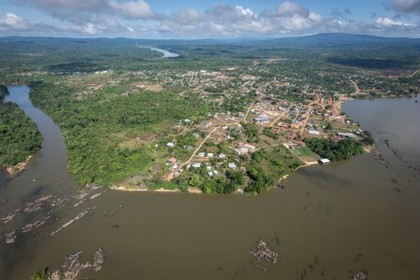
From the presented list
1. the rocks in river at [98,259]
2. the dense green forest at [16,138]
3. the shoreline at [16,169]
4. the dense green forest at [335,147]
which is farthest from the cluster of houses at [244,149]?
the dense green forest at [16,138]

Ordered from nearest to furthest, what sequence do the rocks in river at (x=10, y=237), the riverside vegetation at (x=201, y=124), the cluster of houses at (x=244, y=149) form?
the rocks in river at (x=10, y=237), the riverside vegetation at (x=201, y=124), the cluster of houses at (x=244, y=149)

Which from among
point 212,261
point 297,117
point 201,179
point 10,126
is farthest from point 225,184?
point 10,126

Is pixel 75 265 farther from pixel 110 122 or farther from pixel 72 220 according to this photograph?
pixel 110 122

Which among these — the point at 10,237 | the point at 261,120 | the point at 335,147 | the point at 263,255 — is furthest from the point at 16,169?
the point at 335,147

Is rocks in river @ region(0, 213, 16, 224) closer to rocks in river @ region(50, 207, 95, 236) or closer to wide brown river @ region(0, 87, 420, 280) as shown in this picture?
wide brown river @ region(0, 87, 420, 280)

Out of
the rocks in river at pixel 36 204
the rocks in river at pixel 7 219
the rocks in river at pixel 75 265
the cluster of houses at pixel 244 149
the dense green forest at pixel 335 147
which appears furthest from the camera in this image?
the cluster of houses at pixel 244 149

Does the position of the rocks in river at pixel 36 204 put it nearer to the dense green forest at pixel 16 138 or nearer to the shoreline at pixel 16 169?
the shoreline at pixel 16 169

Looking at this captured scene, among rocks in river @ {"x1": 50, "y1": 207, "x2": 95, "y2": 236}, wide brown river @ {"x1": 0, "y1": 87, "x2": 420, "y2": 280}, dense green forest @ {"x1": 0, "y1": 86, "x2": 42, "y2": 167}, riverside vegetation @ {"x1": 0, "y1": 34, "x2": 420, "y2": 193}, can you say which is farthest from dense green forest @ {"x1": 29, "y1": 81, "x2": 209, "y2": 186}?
rocks in river @ {"x1": 50, "y1": 207, "x2": 95, "y2": 236}
